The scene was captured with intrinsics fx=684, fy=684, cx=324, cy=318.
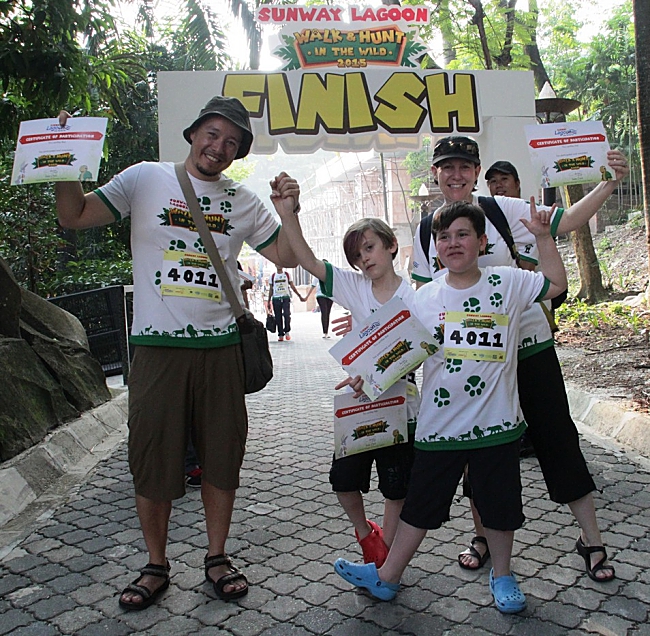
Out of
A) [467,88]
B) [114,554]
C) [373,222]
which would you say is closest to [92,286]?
[467,88]

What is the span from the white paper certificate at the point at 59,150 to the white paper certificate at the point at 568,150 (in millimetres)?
1994

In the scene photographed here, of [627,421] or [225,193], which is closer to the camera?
[225,193]

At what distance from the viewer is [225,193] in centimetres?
321

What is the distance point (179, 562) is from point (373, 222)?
1939 mm

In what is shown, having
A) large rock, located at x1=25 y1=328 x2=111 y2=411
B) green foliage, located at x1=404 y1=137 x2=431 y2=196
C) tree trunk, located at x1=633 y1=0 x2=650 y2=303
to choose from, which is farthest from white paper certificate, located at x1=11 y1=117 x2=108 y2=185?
green foliage, located at x1=404 y1=137 x2=431 y2=196

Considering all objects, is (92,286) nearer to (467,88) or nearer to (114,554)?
(467,88)

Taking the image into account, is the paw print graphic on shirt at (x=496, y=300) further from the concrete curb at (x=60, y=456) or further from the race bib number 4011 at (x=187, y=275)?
the concrete curb at (x=60, y=456)

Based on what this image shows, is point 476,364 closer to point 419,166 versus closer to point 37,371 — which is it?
point 37,371

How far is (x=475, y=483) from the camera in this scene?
2797mm

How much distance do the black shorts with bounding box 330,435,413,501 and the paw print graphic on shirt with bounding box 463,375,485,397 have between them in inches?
15.8

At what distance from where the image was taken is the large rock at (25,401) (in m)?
4.74

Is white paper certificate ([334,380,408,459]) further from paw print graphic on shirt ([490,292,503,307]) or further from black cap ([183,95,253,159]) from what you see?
black cap ([183,95,253,159])

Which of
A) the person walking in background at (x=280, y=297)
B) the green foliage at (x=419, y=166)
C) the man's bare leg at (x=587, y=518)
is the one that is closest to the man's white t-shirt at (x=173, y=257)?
the man's bare leg at (x=587, y=518)

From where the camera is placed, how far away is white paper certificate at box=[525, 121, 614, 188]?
3.20 meters
